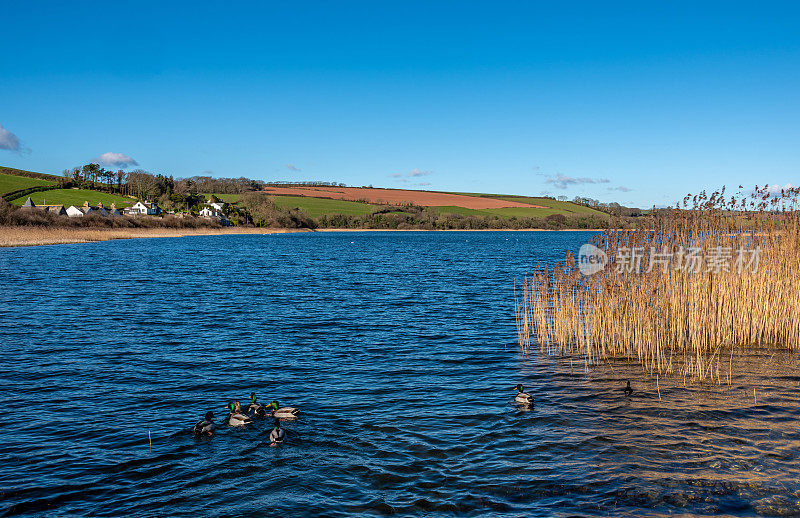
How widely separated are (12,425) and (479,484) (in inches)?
426

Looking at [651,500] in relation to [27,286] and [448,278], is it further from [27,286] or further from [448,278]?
[27,286]

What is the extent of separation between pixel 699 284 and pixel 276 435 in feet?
45.8

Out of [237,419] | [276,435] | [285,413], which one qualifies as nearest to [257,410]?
[237,419]

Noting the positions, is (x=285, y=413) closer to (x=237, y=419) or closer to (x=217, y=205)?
(x=237, y=419)

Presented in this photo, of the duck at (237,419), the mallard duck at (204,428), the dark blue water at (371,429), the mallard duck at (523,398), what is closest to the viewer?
the dark blue water at (371,429)

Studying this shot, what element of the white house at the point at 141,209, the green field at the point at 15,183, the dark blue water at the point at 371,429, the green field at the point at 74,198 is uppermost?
the green field at the point at 15,183

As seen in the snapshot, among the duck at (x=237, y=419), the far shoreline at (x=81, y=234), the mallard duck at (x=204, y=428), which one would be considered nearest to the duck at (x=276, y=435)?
the duck at (x=237, y=419)

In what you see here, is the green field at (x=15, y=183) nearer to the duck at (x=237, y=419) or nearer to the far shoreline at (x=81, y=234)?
the far shoreline at (x=81, y=234)

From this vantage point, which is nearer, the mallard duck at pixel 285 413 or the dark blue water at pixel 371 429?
the dark blue water at pixel 371 429

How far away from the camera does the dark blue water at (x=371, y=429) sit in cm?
959

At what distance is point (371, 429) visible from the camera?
12727 millimetres

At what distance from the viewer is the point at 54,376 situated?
663 inches

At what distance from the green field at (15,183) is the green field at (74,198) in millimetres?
4032

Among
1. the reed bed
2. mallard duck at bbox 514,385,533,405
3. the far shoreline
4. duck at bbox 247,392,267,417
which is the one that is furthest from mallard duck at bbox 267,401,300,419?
the far shoreline
